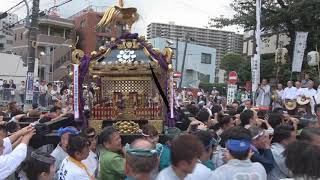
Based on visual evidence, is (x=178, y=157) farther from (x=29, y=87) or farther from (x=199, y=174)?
(x=29, y=87)

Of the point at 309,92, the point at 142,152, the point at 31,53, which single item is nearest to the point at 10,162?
the point at 142,152

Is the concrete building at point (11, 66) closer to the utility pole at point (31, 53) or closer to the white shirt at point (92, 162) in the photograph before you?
the utility pole at point (31, 53)

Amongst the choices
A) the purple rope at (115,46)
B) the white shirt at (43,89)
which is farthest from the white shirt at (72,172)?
the white shirt at (43,89)

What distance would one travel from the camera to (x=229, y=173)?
11.4ft

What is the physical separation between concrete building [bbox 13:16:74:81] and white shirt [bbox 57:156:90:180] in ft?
130

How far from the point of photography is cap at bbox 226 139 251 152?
3561 millimetres

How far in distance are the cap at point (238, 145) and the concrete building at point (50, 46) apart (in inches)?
1582

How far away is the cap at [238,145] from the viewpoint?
356 centimetres

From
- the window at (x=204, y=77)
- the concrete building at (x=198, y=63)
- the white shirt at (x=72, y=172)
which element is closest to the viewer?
the white shirt at (x=72, y=172)

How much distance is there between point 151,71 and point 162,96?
0.55 metres

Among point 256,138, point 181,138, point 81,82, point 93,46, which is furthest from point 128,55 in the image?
point 181,138

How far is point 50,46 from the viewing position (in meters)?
45.7

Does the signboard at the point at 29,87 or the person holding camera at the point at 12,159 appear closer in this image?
the person holding camera at the point at 12,159

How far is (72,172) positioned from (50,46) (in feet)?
142
